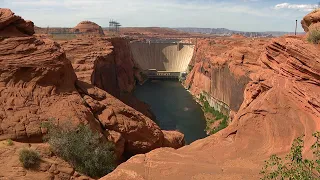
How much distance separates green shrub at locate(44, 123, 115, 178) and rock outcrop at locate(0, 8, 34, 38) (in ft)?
26.0

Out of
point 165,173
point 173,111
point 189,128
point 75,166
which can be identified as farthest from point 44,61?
point 173,111

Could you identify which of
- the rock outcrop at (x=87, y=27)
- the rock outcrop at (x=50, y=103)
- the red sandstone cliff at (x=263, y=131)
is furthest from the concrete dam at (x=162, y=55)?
→ the red sandstone cliff at (x=263, y=131)

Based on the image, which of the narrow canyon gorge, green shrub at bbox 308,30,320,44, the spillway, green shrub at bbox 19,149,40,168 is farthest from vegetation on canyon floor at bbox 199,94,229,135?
the spillway

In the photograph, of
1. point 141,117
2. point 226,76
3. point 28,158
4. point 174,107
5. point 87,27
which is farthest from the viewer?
point 87,27

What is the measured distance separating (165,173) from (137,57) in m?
72.4

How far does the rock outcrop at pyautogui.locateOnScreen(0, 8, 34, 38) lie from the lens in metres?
20.6

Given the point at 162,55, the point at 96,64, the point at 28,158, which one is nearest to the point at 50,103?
the point at 28,158

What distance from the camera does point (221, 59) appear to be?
47.2m

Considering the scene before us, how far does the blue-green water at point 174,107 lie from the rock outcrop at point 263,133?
20624 millimetres

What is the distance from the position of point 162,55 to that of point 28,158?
72358 millimetres

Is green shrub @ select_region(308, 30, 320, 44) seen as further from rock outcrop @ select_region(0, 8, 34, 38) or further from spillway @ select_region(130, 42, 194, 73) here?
spillway @ select_region(130, 42, 194, 73)

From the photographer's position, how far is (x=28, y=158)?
14375 millimetres

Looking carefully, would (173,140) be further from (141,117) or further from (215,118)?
(215,118)

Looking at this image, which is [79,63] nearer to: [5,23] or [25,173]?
[5,23]
